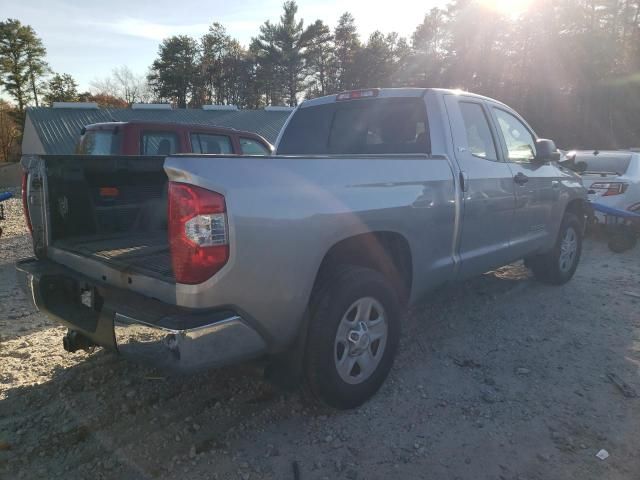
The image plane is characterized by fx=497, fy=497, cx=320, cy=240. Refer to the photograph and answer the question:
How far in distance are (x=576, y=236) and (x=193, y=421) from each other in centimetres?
502

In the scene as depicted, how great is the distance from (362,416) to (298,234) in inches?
51.3

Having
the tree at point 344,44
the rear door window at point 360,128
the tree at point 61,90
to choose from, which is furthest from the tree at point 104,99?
the rear door window at point 360,128

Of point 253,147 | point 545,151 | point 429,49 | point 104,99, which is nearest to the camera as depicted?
point 545,151

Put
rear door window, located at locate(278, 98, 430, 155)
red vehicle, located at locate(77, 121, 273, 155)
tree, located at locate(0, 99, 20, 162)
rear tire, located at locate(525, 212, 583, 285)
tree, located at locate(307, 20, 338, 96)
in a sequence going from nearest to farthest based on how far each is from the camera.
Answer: rear door window, located at locate(278, 98, 430, 155)
rear tire, located at locate(525, 212, 583, 285)
red vehicle, located at locate(77, 121, 273, 155)
tree, located at locate(0, 99, 20, 162)
tree, located at locate(307, 20, 338, 96)

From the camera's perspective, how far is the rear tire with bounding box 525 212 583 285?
5.66 m

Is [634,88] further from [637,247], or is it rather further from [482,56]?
[637,247]

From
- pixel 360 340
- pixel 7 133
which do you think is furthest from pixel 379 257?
pixel 7 133

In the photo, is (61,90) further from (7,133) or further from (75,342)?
(75,342)

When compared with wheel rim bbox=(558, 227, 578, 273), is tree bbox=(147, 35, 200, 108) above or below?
above

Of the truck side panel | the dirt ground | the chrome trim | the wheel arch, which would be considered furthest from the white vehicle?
the chrome trim

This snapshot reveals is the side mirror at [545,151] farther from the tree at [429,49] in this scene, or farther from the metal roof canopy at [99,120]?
the tree at [429,49]

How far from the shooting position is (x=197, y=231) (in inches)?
89.7

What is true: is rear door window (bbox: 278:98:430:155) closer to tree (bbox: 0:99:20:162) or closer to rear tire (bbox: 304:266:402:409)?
rear tire (bbox: 304:266:402:409)

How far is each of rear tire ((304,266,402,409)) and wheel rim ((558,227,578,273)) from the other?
3.39 meters
